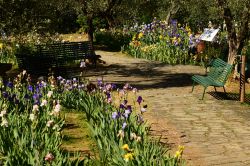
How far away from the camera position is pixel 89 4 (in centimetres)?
1619

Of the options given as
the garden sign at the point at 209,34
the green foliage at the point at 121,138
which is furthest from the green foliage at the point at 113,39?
the green foliage at the point at 121,138

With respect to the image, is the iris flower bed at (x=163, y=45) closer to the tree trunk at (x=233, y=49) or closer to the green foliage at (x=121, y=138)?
the tree trunk at (x=233, y=49)

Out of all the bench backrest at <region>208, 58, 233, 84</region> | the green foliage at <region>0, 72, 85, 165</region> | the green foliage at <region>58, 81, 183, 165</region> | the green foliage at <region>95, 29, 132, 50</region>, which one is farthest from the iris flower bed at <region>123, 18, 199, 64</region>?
the green foliage at <region>0, 72, 85, 165</region>

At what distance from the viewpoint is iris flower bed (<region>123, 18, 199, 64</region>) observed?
53.6 ft

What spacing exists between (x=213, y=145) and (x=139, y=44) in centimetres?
1189

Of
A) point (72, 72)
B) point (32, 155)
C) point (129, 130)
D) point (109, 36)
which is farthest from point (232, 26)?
point (109, 36)

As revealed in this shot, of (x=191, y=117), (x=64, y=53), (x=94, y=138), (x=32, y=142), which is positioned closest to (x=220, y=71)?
(x=191, y=117)

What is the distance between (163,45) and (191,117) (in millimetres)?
8912

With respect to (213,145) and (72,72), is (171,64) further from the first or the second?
(213,145)

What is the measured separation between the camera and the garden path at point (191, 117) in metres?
6.37

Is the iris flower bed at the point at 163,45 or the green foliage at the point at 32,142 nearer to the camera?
the green foliage at the point at 32,142

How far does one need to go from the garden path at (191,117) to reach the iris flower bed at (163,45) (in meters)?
1.88

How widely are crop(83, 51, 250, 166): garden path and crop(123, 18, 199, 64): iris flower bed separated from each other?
1.88 meters

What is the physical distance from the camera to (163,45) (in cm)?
1711
